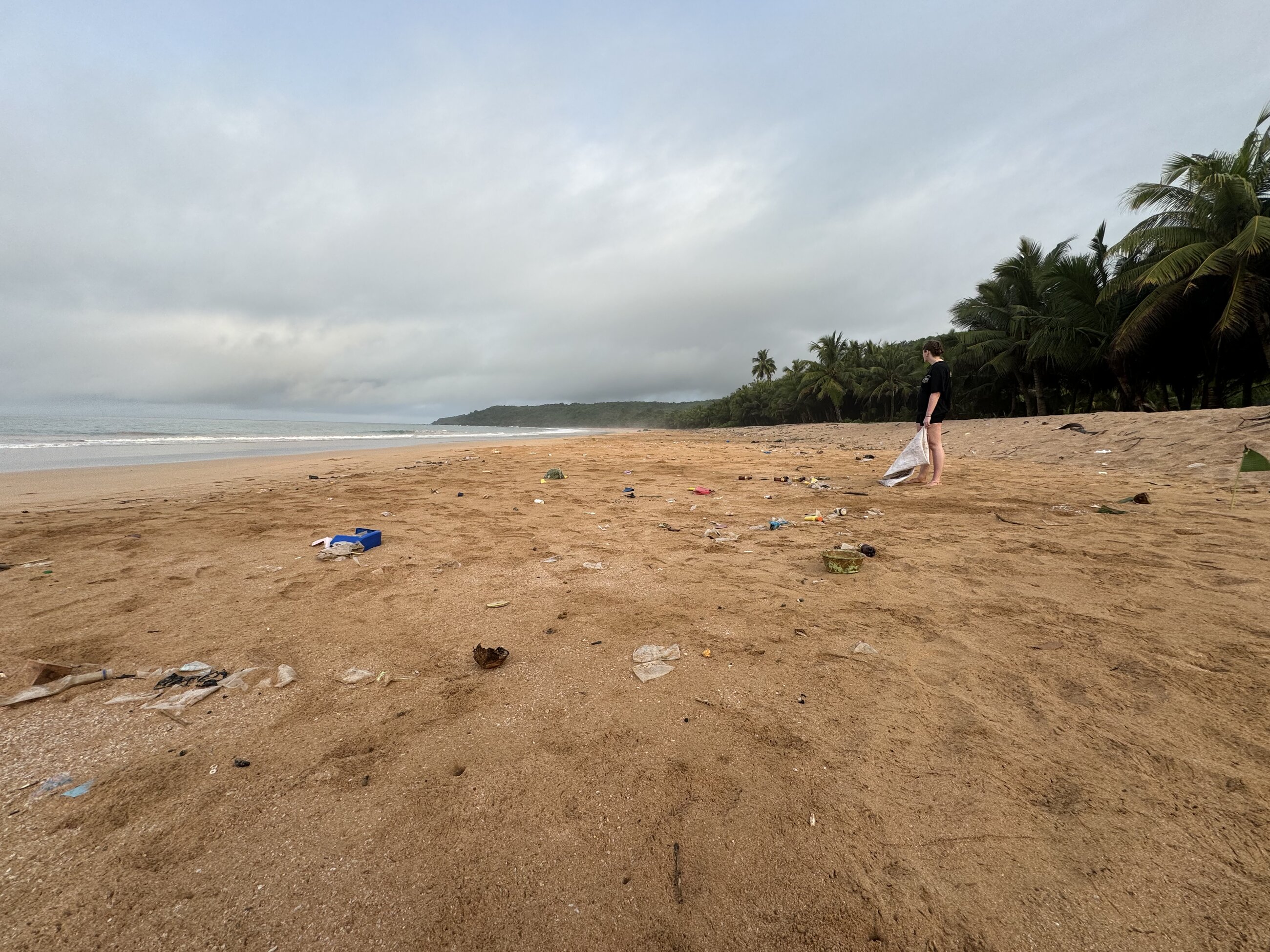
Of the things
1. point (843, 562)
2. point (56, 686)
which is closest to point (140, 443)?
point (56, 686)

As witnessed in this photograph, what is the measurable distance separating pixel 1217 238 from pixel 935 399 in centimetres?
1664

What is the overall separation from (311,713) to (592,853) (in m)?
1.31

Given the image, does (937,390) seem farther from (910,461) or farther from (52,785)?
(52,785)

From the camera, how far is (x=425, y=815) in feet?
4.64

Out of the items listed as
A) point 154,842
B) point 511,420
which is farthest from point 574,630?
point 511,420

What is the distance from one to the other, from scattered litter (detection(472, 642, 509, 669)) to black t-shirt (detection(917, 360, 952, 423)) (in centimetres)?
612

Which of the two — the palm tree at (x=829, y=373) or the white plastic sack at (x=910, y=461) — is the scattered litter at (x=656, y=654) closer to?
the white plastic sack at (x=910, y=461)

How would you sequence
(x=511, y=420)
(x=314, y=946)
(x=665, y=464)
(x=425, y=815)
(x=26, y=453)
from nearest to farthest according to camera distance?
(x=314, y=946) < (x=425, y=815) < (x=665, y=464) < (x=26, y=453) < (x=511, y=420)

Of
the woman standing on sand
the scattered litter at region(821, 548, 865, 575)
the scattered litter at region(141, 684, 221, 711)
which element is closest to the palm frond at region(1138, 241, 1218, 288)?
the woman standing on sand

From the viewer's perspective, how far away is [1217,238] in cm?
1418

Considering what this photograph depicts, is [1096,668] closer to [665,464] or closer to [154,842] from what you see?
[154,842]

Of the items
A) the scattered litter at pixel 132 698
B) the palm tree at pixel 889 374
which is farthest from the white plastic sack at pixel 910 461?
the palm tree at pixel 889 374

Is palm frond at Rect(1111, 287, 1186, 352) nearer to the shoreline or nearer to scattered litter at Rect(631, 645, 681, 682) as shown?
scattered litter at Rect(631, 645, 681, 682)

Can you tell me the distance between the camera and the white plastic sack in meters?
6.41
